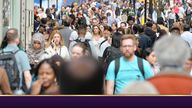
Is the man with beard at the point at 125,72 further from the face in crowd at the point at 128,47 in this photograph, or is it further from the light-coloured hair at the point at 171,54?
the light-coloured hair at the point at 171,54

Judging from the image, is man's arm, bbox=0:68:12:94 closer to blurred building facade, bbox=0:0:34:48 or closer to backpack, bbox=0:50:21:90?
backpack, bbox=0:50:21:90

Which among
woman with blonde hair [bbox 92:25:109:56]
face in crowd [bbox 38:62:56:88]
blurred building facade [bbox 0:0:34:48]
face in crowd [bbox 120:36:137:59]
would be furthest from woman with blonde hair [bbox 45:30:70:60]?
face in crowd [bbox 38:62:56:88]

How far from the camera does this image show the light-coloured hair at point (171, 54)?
5.22 meters

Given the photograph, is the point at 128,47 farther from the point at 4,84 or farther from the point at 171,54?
the point at 171,54

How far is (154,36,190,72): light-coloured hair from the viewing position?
522 centimetres

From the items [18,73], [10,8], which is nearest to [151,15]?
[10,8]

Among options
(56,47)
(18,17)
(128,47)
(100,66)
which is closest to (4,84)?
(128,47)

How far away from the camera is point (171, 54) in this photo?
5219mm

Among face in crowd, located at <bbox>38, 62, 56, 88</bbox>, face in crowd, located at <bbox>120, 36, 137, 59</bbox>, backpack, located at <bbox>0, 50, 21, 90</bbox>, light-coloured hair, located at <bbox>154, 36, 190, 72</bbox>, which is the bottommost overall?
backpack, located at <bbox>0, 50, 21, 90</bbox>

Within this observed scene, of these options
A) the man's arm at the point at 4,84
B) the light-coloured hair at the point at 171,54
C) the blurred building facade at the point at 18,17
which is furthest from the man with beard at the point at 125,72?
the blurred building facade at the point at 18,17

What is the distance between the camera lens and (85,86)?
511cm
